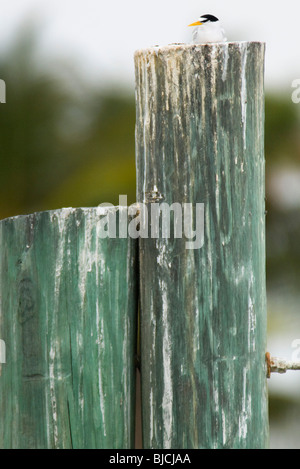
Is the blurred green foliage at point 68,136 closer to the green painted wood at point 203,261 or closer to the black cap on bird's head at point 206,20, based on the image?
the black cap on bird's head at point 206,20

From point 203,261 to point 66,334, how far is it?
373 mm

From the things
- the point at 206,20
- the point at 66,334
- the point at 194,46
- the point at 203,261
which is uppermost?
the point at 206,20

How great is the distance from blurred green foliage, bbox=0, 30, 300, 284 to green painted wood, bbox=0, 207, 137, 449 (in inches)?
149

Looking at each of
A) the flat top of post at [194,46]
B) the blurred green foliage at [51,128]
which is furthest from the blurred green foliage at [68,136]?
the flat top of post at [194,46]

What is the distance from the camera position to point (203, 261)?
1.77m

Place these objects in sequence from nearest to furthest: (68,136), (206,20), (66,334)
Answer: (66,334) → (206,20) → (68,136)

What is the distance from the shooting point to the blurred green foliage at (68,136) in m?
5.60

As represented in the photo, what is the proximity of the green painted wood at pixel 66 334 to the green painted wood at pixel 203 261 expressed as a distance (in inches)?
3.7

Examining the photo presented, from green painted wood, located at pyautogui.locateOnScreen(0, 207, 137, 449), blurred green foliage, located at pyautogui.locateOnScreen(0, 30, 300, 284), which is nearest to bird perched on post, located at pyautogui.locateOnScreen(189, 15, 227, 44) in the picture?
green painted wood, located at pyautogui.locateOnScreen(0, 207, 137, 449)

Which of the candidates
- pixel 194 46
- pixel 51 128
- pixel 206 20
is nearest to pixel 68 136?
pixel 51 128

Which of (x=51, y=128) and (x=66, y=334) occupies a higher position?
(x=51, y=128)

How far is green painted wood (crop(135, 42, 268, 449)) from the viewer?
69.6 inches

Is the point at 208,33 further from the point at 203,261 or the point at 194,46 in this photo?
the point at 203,261
